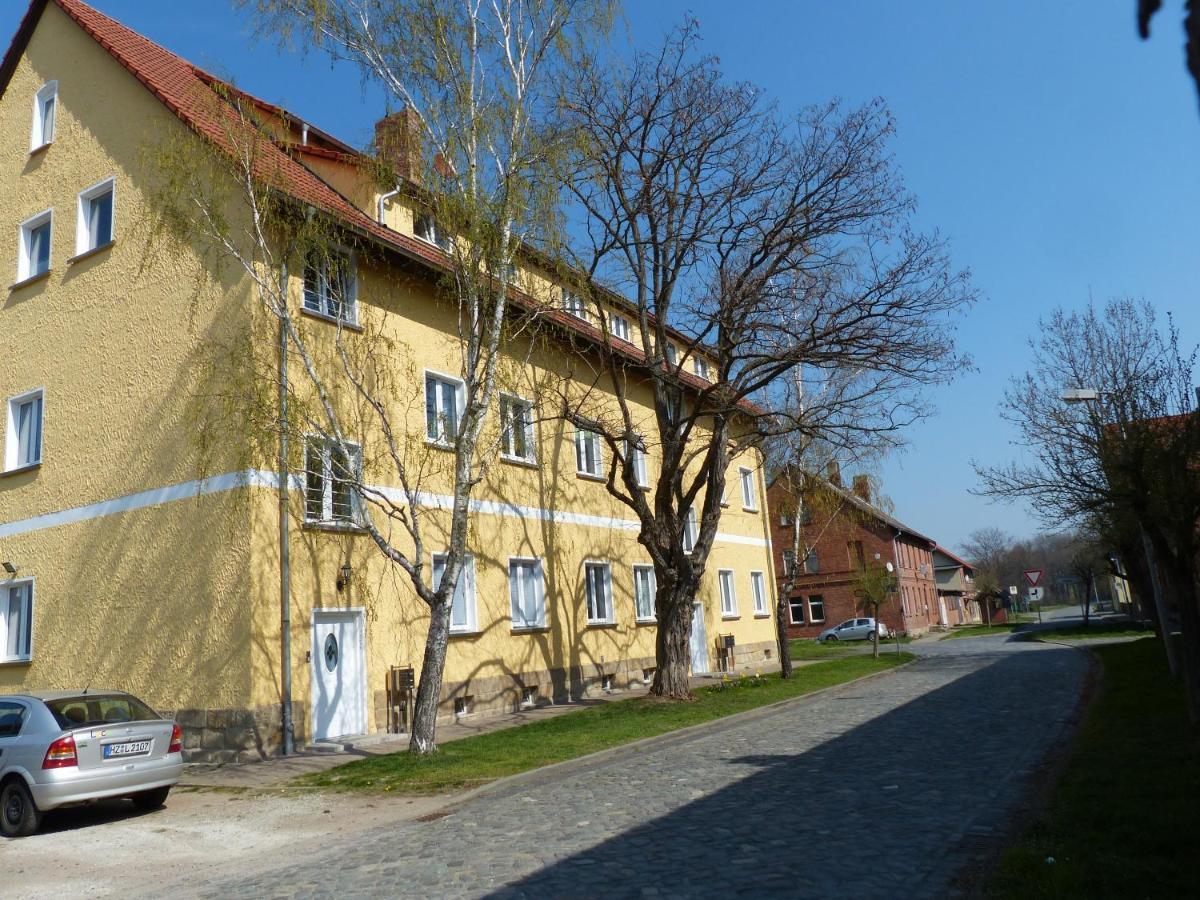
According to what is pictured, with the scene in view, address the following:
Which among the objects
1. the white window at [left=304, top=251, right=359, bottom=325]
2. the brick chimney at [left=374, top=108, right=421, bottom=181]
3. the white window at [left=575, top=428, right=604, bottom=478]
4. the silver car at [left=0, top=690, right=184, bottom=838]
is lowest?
the silver car at [left=0, top=690, right=184, bottom=838]

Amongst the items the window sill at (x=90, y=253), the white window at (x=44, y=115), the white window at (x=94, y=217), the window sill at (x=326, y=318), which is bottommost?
the window sill at (x=326, y=318)

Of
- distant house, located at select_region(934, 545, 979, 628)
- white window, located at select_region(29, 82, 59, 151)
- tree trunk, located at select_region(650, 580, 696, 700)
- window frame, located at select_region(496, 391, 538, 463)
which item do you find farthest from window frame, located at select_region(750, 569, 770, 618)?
distant house, located at select_region(934, 545, 979, 628)

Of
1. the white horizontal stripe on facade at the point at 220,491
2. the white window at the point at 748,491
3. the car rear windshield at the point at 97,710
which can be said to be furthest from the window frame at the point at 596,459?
the car rear windshield at the point at 97,710

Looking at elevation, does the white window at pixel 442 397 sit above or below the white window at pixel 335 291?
below

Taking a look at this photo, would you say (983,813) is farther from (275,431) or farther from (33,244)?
(33,244)

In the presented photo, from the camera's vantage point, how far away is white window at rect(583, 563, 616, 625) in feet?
74.4

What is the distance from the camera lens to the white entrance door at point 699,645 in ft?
89.9

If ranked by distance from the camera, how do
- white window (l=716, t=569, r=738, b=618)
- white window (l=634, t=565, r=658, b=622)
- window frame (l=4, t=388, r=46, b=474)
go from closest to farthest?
window frame (l=4, t=388, r=46, b=474) → white window (l=634, t=565, r=658, b=622) → white window (l=716, t=569, r=738, b=618)

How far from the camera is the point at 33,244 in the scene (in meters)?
19.3

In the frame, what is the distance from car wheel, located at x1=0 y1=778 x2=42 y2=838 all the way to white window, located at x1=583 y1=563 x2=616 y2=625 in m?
13.7

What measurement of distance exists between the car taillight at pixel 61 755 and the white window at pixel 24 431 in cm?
988

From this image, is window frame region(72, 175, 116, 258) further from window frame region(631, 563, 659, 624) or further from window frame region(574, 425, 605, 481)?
window frame region(631, 563, 659, 624)

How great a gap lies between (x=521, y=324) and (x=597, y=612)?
9.89m

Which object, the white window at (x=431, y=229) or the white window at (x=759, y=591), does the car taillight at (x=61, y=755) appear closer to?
the white window at (x=431, y=229)
